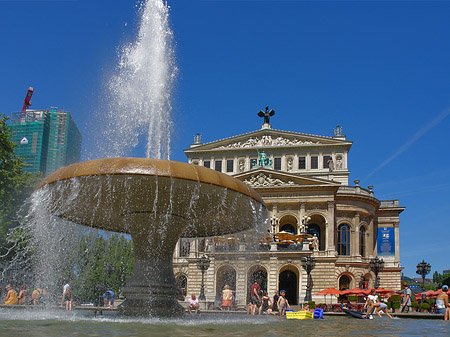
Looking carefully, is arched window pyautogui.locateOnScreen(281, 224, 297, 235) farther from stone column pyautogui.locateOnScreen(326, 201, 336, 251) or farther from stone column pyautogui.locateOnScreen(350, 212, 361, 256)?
stone column pyautogui.locateOnScreen(350, 212, 361, 256)

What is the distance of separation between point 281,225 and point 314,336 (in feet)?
136

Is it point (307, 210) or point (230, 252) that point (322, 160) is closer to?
point (307, 210)

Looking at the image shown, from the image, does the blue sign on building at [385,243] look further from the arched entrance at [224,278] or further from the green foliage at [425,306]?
the green foliage at [425,306]

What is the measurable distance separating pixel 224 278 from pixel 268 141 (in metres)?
16.8

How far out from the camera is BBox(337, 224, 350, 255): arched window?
1870 inches

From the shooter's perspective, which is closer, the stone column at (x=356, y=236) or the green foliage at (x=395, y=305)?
the green foliage at (x=395, y=305)

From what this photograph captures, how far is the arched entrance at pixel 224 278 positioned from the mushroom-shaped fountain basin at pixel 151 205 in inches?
1214

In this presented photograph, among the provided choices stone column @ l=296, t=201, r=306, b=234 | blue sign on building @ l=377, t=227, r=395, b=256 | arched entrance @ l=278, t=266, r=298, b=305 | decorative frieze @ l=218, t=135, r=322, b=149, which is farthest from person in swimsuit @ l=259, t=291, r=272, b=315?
decorative frieze @ l=218, t=135, r=322, b=149

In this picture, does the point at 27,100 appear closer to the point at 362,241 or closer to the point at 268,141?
the point at 268,141

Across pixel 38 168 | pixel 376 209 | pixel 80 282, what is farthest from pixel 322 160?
pixel 38 168

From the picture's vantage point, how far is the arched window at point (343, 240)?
47.5 meters

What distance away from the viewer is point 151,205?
1102 centimetres

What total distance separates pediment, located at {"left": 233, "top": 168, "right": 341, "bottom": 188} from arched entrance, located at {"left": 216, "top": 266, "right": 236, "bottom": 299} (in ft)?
25.8

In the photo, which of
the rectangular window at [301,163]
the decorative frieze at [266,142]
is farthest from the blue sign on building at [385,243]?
the decorative frieze at [266,142]
